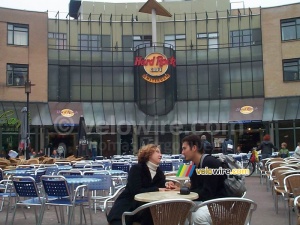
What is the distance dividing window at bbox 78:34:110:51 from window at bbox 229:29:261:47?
10.7 metres

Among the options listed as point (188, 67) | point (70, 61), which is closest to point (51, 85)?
point (70, 61)

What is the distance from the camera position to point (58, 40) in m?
36.9

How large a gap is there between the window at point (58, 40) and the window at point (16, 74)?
3.43m

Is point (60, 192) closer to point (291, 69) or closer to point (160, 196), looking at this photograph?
point (160, 196)

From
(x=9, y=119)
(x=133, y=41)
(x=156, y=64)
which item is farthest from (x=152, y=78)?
(x=9, y=119)

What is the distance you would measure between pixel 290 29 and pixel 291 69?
10.4 feet

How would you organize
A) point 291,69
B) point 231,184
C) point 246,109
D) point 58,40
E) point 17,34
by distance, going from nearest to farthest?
point 231,184
point 291,69
point 17,34
point 246,109
point 58,40

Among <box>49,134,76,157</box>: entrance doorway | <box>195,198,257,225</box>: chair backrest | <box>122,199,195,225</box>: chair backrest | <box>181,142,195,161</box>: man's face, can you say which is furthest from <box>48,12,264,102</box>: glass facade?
<box>195,198,257,225</box>: chair backrest

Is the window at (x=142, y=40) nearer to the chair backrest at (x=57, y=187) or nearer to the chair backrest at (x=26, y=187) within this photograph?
the chair backrest at (x=26, y=187)

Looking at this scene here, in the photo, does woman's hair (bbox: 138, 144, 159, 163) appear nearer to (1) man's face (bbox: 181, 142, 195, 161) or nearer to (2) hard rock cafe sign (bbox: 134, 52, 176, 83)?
(1) man's face (bbox: 181, 142, 195, 161)

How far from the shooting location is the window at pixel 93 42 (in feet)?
123

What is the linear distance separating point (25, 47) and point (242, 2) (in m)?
21.3

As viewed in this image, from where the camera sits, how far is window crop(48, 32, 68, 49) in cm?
3650

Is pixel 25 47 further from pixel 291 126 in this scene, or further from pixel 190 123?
pixel 291 126
